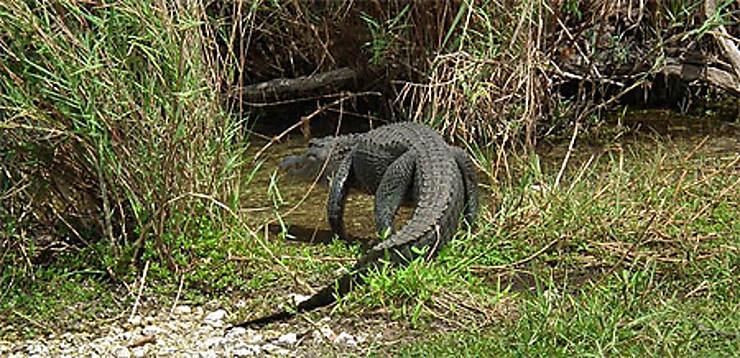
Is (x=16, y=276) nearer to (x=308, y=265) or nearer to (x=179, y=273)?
(x=179, y=273)

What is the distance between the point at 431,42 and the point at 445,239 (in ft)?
8.08

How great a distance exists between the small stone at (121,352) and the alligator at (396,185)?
46cm

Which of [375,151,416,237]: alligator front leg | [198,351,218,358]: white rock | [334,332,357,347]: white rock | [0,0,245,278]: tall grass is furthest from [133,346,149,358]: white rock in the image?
[375,151,416,237]: alligator front leg

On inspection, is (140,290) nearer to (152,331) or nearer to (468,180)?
(152,331)

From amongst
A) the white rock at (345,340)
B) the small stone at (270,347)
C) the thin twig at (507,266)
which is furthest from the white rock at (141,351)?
the thin twig at (507,266)

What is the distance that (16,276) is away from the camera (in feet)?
14.2

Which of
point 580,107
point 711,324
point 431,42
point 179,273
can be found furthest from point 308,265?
point 580,107

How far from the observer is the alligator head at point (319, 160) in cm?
572

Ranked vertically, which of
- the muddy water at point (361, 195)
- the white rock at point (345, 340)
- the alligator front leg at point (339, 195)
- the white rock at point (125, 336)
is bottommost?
Answer: the muddy water at point (361, 195)

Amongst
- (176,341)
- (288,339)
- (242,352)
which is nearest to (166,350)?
(176,341)

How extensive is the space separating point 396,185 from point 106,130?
5.15 ft

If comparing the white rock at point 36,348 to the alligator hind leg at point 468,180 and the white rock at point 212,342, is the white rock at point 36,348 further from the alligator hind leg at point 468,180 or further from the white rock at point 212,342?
the alligator hind leg at point 468,180

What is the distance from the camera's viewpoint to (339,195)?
5379 millimetres

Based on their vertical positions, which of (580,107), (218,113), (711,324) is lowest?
(580,107)
